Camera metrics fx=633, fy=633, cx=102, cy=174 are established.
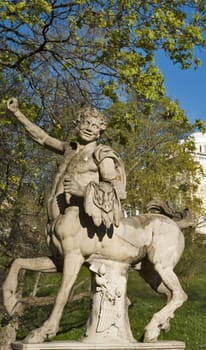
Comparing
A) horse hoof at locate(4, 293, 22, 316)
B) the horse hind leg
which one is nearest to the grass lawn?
the horse hind leg

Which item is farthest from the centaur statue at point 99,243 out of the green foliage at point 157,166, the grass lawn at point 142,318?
the green foliage at point 157,166

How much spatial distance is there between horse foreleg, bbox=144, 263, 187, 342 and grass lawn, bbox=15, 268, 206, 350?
1172cm

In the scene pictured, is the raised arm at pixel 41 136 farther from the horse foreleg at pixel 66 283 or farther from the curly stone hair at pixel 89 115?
the horse foreleg at pixel 66 283

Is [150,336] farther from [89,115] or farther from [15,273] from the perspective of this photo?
[89,115]

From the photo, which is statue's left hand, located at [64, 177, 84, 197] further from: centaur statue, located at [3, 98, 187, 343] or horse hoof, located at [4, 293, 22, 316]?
horse hoof, located at [4, 293, 22, 316]

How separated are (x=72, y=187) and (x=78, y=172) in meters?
0.35

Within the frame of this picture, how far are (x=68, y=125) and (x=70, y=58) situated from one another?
2.08 metres

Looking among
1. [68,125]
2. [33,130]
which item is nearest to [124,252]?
[33,130]

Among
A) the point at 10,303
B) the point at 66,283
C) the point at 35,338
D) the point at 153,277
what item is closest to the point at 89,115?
the point at 66,283

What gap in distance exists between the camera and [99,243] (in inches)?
282

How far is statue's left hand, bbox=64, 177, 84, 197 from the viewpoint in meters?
6.96

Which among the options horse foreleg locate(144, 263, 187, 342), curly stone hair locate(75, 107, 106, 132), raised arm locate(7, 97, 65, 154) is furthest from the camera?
raised arm locate(7, 97, 65, 154)

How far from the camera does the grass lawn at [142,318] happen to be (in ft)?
68.2

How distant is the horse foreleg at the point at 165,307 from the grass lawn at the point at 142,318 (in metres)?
11.7
